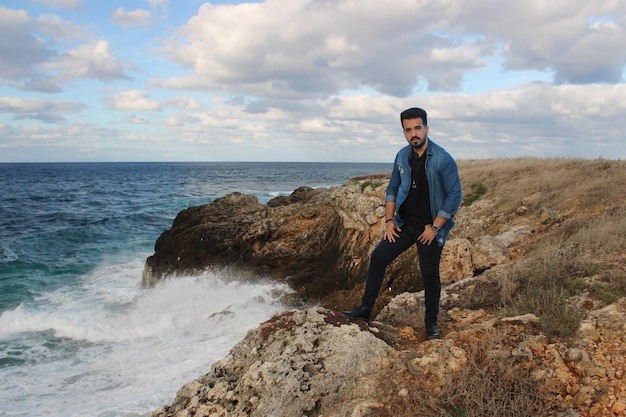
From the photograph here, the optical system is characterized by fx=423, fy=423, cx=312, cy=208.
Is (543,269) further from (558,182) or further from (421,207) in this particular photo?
(558,182)

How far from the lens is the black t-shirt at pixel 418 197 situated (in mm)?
4430

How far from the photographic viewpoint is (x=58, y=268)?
17031 millimetres

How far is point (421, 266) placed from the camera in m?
4.55

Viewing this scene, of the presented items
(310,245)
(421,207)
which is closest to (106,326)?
(310,245)

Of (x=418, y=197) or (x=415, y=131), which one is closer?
(x=415, y=131)

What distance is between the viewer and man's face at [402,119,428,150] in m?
4.29

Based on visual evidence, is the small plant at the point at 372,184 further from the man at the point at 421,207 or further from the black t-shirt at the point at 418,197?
the black t-shirt at the point at 418,197

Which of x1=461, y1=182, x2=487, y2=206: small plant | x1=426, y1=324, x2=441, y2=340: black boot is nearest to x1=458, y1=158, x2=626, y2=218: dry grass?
x1=461, y1=182, x2=487, y2=206: small plant

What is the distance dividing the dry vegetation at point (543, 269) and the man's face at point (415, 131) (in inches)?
80.7

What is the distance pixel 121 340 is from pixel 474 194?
390 inches

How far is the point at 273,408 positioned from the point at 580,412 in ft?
7.86

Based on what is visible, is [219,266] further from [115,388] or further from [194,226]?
[115,388]

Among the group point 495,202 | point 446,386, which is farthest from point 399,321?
point 495,202

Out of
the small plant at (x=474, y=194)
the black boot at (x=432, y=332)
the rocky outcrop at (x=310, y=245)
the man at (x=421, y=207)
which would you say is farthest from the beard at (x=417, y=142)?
the small plant at (x=474, y=194)
